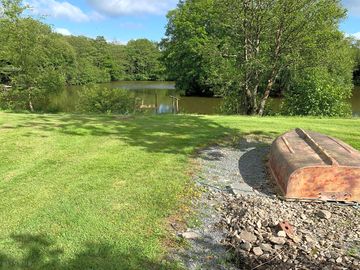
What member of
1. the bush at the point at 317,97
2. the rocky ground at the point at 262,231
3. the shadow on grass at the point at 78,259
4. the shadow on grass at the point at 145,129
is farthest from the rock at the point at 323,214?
the bush at the point at 317,97

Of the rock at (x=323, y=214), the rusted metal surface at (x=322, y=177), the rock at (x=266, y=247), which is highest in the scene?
the rusted metal surface at (x=322, y=177)

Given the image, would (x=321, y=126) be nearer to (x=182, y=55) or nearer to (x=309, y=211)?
(x=309, y=211)

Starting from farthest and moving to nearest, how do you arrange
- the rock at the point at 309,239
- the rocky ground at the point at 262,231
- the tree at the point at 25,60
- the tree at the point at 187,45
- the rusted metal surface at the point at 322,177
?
1. the tree at the point at 187,45
2. the tree at the point at 25,60
3. the rusted metal surface at the point at 322,177
4. the rock at the point at 309,239
5. the rocky ground at the point at 262,231

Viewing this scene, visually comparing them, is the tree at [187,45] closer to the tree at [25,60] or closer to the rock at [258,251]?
the tree at [25,60]

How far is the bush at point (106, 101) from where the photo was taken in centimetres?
2341

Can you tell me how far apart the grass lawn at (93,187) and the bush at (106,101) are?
12779mm

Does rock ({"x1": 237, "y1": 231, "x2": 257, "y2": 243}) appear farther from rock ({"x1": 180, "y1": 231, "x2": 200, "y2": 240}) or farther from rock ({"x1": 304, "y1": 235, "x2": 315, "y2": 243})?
rock ({"x1": 304, "y1": 235, "x2": 315, "y2": 243})

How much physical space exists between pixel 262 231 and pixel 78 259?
224 centimetres

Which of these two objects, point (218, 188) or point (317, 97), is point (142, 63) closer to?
point (317, 97)

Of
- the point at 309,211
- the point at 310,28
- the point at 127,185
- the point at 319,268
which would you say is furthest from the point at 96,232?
the point at 310,28

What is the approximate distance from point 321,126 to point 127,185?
307 inches

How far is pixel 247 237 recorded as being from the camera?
4.30m

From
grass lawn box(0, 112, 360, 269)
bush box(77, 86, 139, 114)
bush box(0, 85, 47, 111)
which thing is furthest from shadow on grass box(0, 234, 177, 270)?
bush box(0, 85, 47, 111)

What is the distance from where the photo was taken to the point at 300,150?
6.28 m
